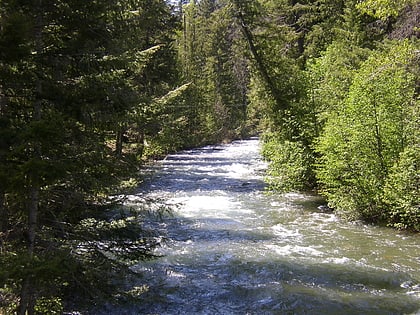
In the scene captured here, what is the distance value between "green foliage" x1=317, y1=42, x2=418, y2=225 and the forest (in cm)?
4

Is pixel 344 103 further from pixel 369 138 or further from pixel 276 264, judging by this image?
pixel 276 264

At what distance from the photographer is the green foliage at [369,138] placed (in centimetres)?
1216

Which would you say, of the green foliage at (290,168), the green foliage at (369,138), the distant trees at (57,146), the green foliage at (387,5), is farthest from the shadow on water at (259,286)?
the green foliage at (387,5)

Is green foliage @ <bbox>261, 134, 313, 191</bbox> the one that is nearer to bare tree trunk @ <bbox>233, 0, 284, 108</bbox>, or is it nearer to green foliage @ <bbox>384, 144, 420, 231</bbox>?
bare tree trunk @ <bbox>233, 0, 284, 108</bbox>

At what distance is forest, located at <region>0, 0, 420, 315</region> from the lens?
5.33m

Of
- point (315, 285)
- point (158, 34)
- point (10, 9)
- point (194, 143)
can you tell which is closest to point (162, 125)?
point (158, 34)

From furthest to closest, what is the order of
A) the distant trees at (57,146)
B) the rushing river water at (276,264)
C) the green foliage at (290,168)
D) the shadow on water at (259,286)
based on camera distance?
the green foliage at (290,168) < the rushing river water at (276,264) < the shadow on water at (259,286) < the distant trees at (57,146)

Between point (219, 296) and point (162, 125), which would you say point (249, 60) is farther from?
point (219, 296)

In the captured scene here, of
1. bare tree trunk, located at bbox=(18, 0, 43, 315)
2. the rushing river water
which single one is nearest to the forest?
bare tree trunk, located at bbox=(18, 0, 43, 315)

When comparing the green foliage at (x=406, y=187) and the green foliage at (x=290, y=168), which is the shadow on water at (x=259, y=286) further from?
the green foliage at (x=290, y=168)

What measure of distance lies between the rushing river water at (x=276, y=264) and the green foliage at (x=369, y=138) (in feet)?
3.13

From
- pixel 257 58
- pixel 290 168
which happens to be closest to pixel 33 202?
pixel 290 168

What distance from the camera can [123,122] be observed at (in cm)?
698

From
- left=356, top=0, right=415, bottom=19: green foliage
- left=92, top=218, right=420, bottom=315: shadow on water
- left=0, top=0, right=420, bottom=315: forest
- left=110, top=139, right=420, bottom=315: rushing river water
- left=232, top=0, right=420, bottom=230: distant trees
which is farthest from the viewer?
left=232, top=0, right=420, bottom=230: distant trees
